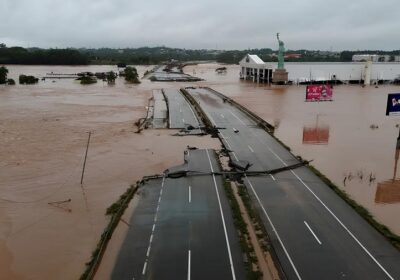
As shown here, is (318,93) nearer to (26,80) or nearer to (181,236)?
(181,236)

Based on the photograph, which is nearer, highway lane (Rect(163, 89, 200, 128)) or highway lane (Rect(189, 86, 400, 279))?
highway lane (Rect(189, 86, 400, 279))

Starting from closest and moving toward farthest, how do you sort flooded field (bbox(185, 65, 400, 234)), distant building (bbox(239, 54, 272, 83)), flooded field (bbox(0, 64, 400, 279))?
1. flooded field (bbox(0, 64, 400, 279))
2. flooded field (bbox(185, 65, 400, 234))
3. distant building (bbox(239, 54, 272, 83))

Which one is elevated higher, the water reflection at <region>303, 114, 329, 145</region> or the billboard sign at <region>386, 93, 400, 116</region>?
the billboard sign at <region>386, 93, 400, 116</region>

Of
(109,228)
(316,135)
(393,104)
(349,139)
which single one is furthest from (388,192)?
(109,228)

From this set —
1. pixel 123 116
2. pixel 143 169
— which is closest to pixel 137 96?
pixel 123 116

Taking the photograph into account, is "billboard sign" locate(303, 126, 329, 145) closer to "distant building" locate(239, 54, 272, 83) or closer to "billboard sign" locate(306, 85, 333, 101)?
"billboard sign" locate(306, 85, 333, 101)

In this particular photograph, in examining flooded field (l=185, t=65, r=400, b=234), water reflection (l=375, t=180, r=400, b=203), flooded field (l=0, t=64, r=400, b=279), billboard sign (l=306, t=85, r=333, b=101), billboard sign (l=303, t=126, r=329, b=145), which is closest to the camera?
flooded field (l=0, t=64, r=400, b=279)

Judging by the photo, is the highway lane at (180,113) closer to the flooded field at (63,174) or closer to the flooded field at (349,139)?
the flooded field at (63,174)

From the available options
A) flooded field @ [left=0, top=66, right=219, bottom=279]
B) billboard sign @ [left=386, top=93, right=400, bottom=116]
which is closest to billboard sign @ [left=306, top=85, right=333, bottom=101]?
billboard sign @ [left=386, top=93, right=400, bottom=116]
